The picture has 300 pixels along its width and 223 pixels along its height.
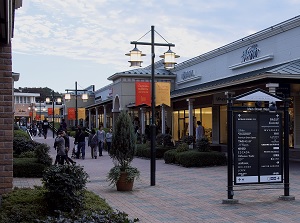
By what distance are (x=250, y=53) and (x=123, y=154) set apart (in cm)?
1571

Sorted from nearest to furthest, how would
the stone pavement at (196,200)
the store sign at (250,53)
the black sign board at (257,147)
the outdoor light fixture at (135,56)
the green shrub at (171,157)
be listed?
1. the stone pavement at (196,200)
2. the black sign board at (257,147)
3. the outdoor light fixture at (135,56)
4. the green shrub at (171,157)
5. the store sign at (250,53)

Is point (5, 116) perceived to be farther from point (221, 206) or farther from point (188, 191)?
point (188, 191)

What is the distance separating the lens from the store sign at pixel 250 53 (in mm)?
26316

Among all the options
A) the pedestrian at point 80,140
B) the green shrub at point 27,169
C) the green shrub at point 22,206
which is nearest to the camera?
the green shrub at point 22,206

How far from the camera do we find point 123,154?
1330 centimetres

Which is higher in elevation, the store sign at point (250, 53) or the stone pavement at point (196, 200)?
the store sign at point (250, 53)

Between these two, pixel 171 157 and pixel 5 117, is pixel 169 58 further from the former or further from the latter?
pixel 5 117

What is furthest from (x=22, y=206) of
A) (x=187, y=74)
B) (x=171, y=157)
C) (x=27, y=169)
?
(x=187, y=74)

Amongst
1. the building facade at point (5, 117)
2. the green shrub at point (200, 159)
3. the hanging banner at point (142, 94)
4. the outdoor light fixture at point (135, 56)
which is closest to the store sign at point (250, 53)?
the hanging banner at point (142, 94)

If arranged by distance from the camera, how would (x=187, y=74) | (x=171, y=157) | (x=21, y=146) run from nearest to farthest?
(x=21, y=146), (x=171, y=157), (x=187, y=74)

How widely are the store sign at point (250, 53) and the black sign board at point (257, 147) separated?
15531 millimetres

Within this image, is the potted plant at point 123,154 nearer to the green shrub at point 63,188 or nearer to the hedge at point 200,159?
the green shrub at point 63,188

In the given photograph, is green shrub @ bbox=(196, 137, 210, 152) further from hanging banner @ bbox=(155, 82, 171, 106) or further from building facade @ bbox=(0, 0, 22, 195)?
building facade @ bbox=(0, 0, 22, 195)

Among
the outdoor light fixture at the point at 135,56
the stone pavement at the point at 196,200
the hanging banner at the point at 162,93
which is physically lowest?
the stone pavement at the point at 196,200
